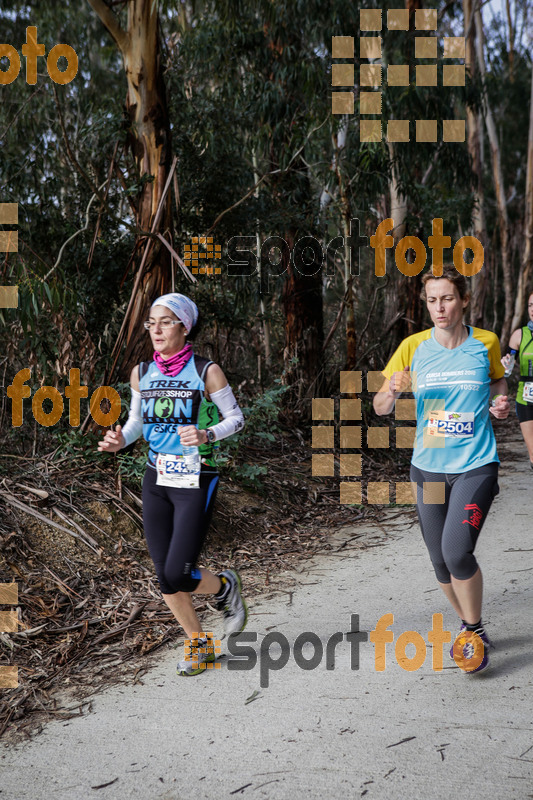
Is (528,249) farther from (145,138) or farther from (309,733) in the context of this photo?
(309,733)

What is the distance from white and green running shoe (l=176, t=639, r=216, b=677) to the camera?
4.10 meters

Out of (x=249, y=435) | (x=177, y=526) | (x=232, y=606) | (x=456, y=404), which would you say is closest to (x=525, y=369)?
(x=249, y=435)

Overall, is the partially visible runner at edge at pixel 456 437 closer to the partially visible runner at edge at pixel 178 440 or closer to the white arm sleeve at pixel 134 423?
the partially visible runner at edge at pixel 178 440

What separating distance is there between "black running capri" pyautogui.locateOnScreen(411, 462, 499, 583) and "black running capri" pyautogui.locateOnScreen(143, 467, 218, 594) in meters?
1.11

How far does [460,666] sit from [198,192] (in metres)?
6.28

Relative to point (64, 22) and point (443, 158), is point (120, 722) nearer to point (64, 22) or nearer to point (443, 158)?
point (443, 158)

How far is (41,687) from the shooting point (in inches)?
159

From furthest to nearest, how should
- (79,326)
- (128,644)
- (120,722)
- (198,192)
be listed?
(198,192) → (79,326) → (128,644) → (120,722)

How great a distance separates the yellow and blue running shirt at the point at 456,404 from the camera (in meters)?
3.89

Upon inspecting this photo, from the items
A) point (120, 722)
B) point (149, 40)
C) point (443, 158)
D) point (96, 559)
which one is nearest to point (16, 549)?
point (96, 559)

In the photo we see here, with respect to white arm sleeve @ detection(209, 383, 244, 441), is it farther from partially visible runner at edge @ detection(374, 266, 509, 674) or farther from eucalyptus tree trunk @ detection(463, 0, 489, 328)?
eucalyptus tree trunk @ detection(463, 0, 489, 328)

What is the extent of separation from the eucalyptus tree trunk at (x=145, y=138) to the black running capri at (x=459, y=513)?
12.0ft

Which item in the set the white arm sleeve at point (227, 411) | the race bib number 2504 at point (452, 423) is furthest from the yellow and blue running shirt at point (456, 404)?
the white arm sleeve at point (227, 411)

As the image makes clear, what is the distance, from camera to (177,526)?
399cm
